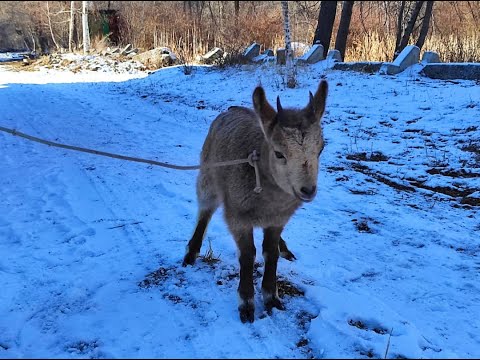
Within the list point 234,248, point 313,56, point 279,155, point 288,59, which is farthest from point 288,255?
point 313,56

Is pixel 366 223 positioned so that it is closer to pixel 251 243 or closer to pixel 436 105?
pixel 251 243

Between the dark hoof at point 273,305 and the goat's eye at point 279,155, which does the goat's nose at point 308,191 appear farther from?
the dark hoof at point 273,305

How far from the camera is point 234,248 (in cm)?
408

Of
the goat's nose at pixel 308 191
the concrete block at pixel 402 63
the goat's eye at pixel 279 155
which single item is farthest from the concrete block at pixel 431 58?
the goat's nose at pixel 308 191

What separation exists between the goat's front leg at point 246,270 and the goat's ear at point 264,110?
2.49ft

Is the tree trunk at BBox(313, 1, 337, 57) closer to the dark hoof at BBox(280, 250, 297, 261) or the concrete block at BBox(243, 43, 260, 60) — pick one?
the concrete block at BBox(243, 43, 260, 60)

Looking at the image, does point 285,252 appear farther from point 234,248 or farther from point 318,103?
point 318,103

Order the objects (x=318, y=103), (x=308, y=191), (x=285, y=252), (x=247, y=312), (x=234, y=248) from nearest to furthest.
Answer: (x=308, y=191) → (x=318, y=103) → (x=247, y=312) → (x=285, y=252) → (x=234, y=248)

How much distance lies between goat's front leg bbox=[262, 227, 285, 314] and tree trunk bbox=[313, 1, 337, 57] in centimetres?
1157

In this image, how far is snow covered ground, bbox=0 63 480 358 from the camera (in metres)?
2.76

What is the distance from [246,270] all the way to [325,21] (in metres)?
12.4

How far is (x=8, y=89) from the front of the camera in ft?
42.0

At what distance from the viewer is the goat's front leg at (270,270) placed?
312cm

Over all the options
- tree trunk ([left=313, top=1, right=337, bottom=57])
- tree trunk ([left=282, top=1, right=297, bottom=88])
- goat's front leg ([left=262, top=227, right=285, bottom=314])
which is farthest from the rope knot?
tree trunk ([left=313, top=1, right=337, bottom=57])
